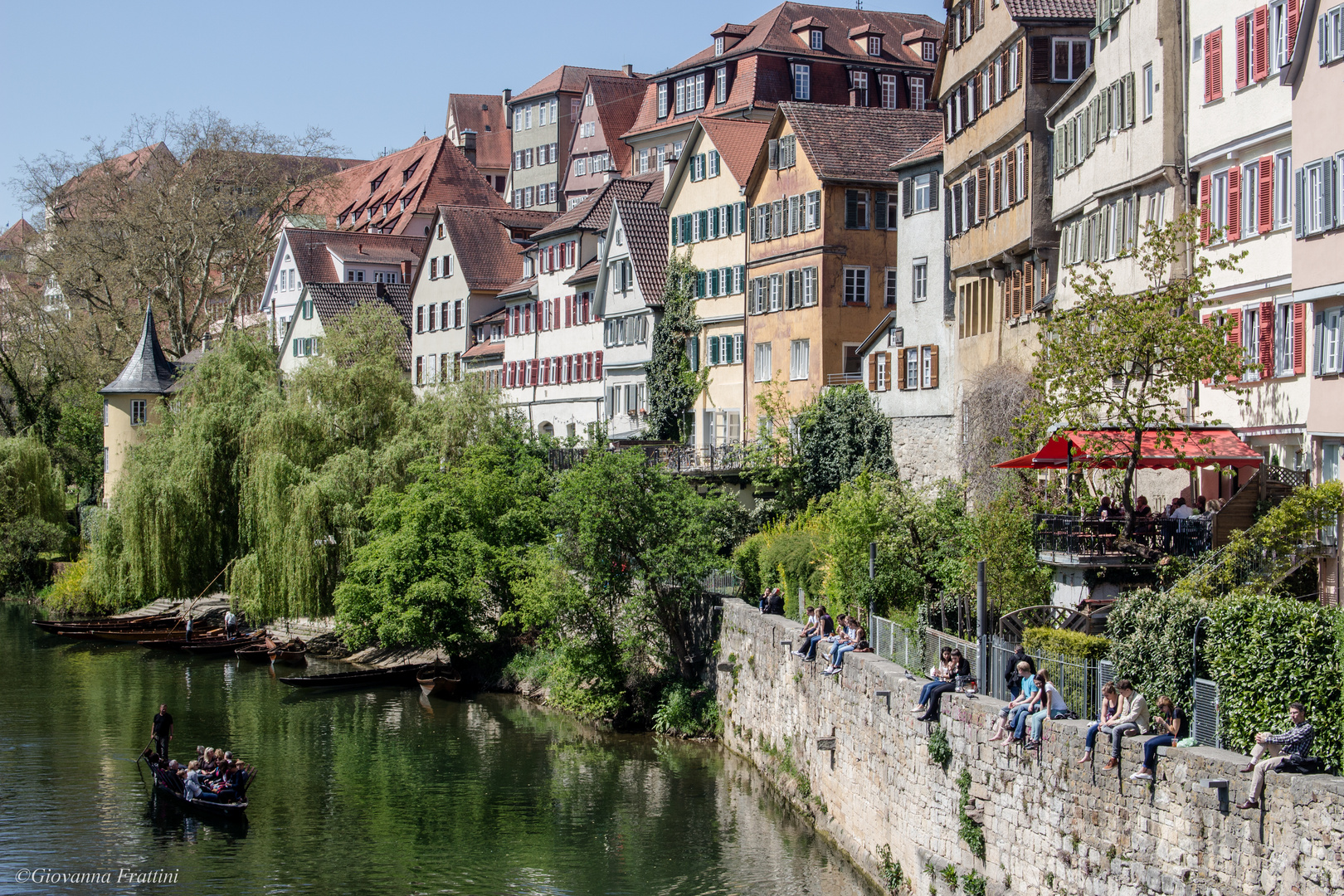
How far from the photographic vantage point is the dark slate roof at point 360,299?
75125 mm

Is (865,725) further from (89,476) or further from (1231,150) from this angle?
(89,476)

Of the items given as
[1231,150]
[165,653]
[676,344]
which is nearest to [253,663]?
[165,653]

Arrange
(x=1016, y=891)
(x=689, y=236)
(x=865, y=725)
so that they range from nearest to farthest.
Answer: (x=1016, y=891) < (x=865, y=725) < (x=689, y=236)

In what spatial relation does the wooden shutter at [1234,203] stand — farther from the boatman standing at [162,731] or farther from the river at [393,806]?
the boatman standing at [162,731]

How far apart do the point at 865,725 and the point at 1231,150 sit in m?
11.2

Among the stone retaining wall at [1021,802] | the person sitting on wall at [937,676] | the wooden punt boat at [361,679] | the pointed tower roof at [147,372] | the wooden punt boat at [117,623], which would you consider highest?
the pointed tower roof at [147,372]

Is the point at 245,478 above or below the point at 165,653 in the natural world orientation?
above

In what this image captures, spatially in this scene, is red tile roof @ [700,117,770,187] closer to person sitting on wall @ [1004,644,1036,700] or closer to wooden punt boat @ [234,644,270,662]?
wooden punt boat @ [234,644,270,662]

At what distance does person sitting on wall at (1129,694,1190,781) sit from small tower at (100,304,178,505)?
55410mm

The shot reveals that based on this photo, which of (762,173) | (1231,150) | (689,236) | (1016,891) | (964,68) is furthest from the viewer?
(689,236)

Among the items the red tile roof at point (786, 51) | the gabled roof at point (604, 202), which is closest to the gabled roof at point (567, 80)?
the red tile roof at point (786, 51)

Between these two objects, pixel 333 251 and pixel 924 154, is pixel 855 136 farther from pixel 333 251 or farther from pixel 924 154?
pixel 333 251

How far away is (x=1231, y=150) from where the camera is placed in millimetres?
25062

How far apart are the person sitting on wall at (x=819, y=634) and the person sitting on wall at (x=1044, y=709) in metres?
9.38
